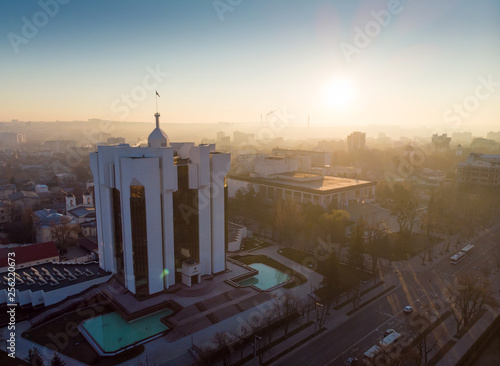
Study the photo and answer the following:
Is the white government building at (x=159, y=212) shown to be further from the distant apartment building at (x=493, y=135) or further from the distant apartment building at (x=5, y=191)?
the distant apartment building at (x=493, y=135)

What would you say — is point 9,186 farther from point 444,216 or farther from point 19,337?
point 444,216

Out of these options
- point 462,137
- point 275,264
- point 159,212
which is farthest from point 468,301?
point 462,137

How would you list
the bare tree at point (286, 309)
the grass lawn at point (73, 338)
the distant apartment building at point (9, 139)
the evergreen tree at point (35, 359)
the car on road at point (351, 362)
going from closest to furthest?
the evergreen tree at point (35, 359), the car on road at point (351, 362), the grass lawn at point (73, 338), the bare tree at point (286, 309), the distant apartment building at point (9, 139)

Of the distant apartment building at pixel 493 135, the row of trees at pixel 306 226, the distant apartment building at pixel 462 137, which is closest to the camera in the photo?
the row of trees at pixel 306 226

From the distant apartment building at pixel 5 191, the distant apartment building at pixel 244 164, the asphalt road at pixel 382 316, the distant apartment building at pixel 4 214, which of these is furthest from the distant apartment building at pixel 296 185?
→ the distant apartment building at pixel 5 191

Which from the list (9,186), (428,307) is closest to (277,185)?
(428,307)

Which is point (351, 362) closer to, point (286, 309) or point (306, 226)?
point (286, 309)
